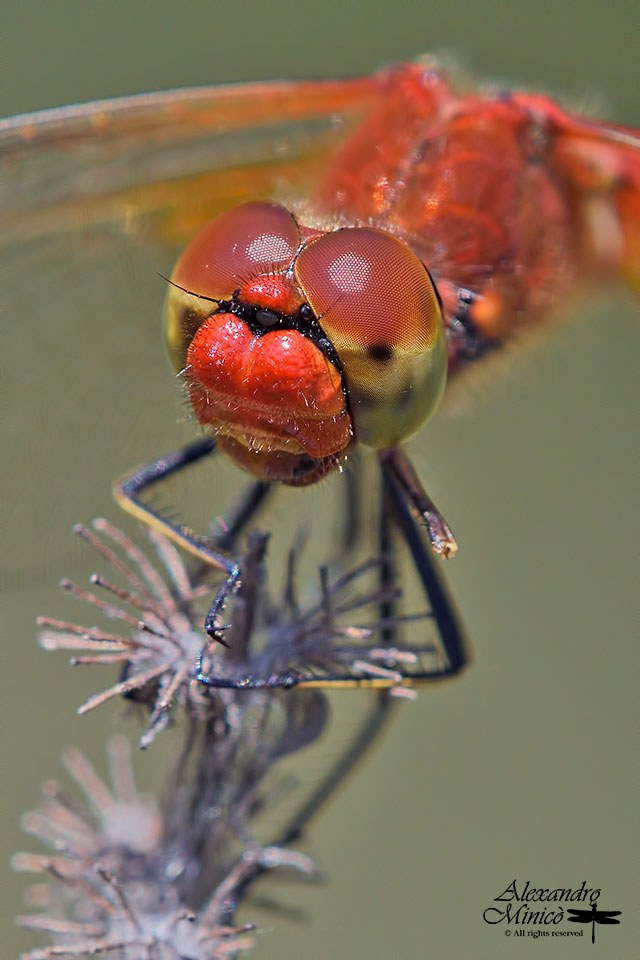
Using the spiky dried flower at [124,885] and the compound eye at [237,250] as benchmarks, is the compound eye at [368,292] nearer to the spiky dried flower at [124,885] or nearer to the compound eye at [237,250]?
the compound eye at [237,250]

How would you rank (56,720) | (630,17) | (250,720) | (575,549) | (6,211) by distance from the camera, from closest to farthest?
(250,720) → (6,211) → (56,720) → (575,549) → (630,17)

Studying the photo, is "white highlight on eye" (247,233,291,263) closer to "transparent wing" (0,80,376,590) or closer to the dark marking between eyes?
the dark marking between eyes

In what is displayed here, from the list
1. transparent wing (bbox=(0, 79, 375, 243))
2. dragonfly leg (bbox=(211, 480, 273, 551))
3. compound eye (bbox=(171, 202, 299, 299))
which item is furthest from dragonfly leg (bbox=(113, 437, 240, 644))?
transparent wing (bbox=(0, 79, 375, 243))

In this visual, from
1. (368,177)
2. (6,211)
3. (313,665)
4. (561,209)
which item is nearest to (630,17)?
(561,209)

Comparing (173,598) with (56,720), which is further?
(56,720)

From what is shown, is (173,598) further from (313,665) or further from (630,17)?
(630,17)

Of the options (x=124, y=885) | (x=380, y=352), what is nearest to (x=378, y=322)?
(x=380, y=352)
